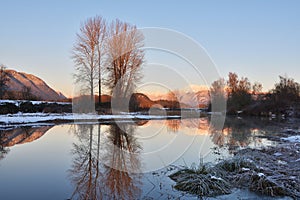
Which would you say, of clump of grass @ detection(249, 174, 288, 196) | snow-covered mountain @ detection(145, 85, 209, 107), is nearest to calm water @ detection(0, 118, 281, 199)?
clump of grass @ detection(249, 174, 288, 196)

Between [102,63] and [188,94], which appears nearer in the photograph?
[188,94]

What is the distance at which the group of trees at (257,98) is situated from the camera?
37072mm

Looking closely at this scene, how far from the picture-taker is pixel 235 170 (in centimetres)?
552

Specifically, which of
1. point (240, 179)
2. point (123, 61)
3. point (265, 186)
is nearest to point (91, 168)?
point (240, 179)

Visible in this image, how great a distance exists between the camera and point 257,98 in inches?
1731

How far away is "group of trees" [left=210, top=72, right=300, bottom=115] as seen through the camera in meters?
37.1

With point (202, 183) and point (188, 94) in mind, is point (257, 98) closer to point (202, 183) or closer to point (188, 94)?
point (188, 94)

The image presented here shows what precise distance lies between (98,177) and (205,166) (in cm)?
224

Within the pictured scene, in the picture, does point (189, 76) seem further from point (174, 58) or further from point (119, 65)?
point (119, 65)

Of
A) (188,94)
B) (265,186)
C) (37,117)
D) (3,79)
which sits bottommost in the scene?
(265,186)

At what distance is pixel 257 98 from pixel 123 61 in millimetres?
28184

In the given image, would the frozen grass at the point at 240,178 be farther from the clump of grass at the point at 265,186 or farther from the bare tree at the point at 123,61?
the bare tree at the point at 123,61

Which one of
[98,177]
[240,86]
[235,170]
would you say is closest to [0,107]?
[98,177]

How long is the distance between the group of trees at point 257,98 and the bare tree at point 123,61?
42.0ft
